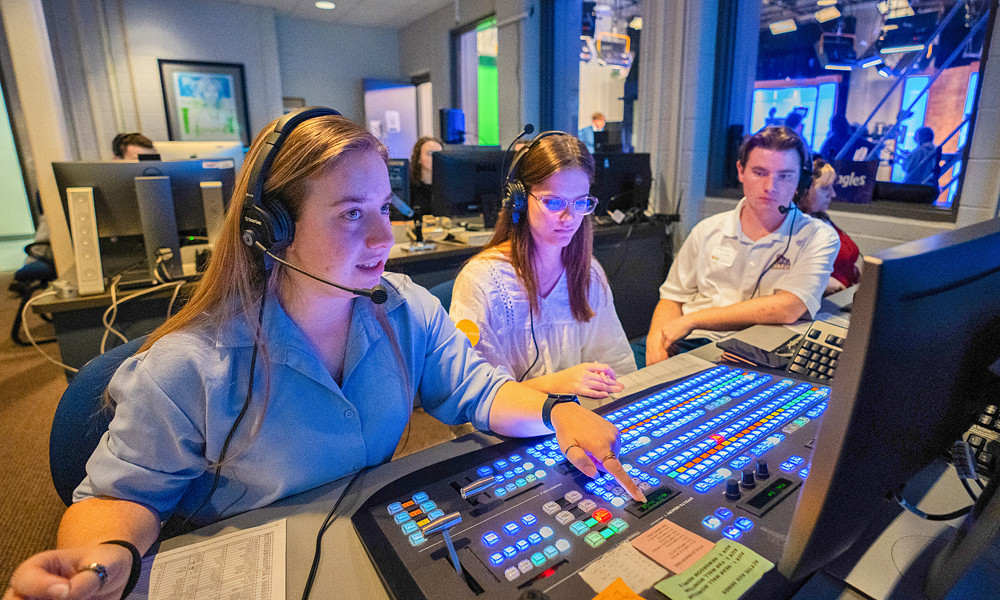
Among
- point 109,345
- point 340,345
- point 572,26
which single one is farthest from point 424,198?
point 340,345

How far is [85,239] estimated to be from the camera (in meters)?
1.88

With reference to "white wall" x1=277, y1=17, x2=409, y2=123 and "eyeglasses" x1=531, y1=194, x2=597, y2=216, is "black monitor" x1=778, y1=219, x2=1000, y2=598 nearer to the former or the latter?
"eyeglasses" x1=531, y1=194, x2=597, y2=216

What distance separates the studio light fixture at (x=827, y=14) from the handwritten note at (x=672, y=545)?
3379 mm

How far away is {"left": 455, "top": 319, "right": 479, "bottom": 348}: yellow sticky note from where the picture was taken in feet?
4.16

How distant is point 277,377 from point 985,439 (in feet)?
3.53

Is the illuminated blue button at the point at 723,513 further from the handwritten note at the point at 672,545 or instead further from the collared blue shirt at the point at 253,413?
the collared blue shirt at the point at 253,413

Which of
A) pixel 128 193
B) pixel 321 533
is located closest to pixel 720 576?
pixel 321 533

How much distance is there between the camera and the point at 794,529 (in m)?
0.51

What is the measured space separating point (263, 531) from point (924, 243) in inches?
30.8

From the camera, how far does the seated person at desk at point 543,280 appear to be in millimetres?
1364

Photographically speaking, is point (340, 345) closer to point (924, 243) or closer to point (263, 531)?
point (263, 531)

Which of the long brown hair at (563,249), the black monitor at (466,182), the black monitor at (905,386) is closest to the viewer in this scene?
the black monitor at (905,386)

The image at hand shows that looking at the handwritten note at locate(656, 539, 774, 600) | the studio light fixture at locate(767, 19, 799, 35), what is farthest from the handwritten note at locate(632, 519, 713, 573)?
the studio light fixture at locate(767, 19, 799, 35)

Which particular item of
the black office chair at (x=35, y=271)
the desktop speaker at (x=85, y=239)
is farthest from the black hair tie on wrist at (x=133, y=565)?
the black office chair at (x=35, y=271)
